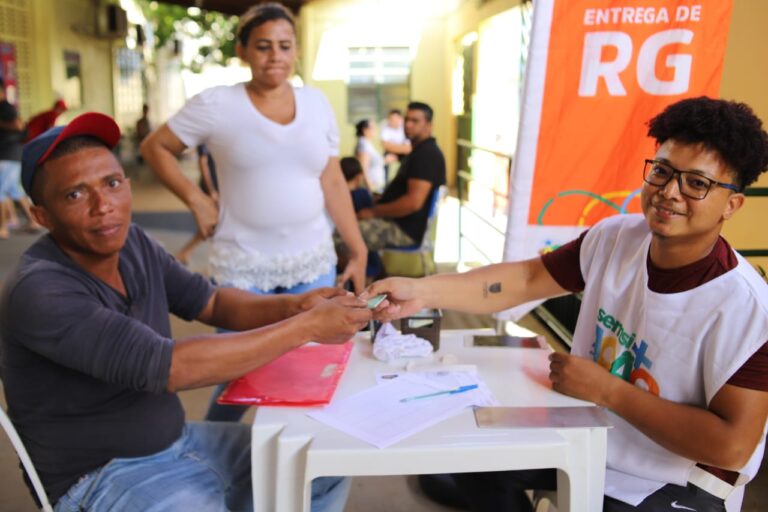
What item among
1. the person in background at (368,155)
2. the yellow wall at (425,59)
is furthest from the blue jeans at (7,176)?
the yellow wall at (425,59)

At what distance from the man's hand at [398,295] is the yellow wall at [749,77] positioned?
5.15 feet

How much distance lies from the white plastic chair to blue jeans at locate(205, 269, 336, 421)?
0.66 m

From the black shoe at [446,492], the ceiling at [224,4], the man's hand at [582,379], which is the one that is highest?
the ceiling at [224,4]

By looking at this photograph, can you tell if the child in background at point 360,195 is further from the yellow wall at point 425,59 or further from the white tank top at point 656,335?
the yellow wall at point 425,59

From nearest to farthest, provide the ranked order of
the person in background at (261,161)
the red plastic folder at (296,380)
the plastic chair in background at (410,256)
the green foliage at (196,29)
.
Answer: the red plastic folder at (296,380), the person in background at (261,161), the plastic chair in background at (410,256), the green foliage at (196,29)

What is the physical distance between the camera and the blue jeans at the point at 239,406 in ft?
7.62

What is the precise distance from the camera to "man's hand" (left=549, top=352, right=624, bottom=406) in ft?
5.04

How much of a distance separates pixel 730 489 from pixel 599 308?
0.50 meters

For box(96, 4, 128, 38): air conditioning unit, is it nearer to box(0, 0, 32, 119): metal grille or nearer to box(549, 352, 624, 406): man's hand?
box(0, 0, 32, 119): metal grille

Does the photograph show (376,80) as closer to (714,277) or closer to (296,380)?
(296,380)

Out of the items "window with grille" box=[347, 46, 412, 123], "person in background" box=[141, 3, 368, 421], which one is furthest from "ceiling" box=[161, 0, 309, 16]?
"person in background" box=[141, 3, 368, 421]

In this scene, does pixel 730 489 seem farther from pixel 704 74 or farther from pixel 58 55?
pixel 58 55

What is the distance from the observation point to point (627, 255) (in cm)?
171

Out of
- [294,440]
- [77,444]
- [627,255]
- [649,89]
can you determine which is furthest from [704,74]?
[77,444]
